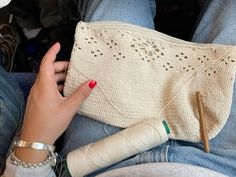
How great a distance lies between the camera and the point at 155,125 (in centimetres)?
69

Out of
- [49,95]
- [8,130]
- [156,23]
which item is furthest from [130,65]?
[156,23]

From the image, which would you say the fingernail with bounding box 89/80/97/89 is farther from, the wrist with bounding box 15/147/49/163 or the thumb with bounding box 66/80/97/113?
the wrist with bounding box 15/147/49/163

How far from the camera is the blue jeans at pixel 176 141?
70cm

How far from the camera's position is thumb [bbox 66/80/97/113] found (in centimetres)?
71

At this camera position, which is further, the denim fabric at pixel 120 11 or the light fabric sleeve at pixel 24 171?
the denim fabric at pixel 120 11

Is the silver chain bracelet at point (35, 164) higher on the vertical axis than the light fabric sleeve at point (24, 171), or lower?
higher

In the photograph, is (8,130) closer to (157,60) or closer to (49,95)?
(49,95)

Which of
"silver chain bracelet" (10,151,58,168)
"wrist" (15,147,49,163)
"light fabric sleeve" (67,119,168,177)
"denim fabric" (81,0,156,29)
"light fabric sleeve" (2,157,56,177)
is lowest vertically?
"light fabric sleeve" (2,157,56,177)

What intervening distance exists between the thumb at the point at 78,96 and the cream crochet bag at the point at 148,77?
2 centimetres

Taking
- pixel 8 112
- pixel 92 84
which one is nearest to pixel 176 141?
pixel 92 84

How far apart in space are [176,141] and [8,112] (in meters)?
0.35

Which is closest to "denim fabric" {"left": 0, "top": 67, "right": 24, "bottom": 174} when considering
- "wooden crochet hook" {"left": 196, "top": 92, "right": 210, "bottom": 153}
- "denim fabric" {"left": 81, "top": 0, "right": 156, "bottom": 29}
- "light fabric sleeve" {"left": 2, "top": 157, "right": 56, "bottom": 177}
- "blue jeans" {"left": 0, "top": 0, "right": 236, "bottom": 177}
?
"blue jeans" {"left": 0, "top": 0, "right": 236, "bottom": 177}

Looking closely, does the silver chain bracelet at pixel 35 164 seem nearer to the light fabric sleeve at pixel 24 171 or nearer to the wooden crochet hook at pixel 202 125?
the light fabric sleeve at pixel 24 171

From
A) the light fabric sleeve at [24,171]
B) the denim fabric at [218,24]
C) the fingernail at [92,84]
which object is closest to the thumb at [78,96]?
the fingernail at [92,84]
